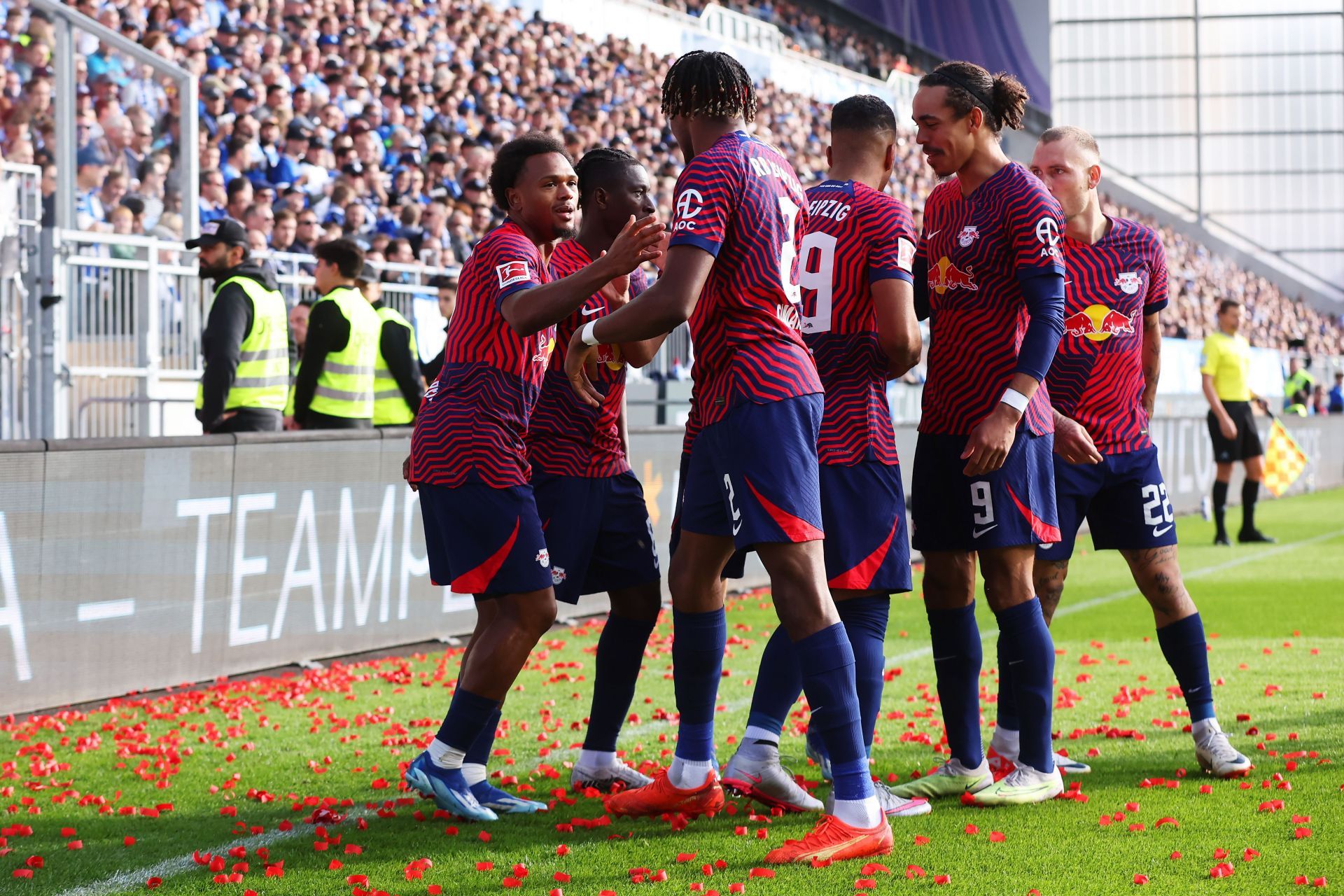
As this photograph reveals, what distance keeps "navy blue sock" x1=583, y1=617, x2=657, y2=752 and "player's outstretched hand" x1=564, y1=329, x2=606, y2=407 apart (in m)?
0.68

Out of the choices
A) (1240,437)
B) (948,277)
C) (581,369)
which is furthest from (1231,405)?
(581,369)

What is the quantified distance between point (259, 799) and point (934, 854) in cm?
202

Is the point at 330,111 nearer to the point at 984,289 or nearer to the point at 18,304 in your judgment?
the point at 18,304

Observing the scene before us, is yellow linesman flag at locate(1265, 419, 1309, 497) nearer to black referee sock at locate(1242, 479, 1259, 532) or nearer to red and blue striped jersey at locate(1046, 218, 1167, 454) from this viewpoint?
black referee sock at locate(1242, 479, 1259, 532)

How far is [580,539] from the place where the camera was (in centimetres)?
449

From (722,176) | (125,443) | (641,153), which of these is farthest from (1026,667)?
(641,153)

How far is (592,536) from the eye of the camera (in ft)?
14.8

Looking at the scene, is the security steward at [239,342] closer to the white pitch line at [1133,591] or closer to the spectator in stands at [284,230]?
the white pitch line at [1133,591]

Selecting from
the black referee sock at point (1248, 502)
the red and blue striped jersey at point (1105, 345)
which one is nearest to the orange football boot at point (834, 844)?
the red and blue striped jersey at point (1105, 345)

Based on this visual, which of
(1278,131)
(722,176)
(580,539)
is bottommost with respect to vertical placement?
(580,539)

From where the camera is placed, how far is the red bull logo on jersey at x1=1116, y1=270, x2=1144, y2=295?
4738 mm

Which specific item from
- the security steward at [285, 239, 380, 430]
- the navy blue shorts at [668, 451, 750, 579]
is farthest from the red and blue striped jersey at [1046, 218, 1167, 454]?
the security steward at [285, 239, 380, 430]

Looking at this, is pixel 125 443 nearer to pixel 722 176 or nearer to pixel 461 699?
pixel 461 699

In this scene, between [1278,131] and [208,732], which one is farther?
[1278,131]
